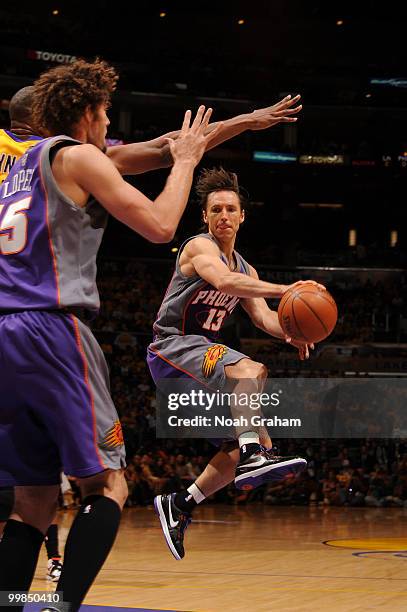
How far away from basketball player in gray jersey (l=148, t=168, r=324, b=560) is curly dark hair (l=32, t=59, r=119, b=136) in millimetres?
2181

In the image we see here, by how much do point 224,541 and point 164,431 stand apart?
8894 millimetres

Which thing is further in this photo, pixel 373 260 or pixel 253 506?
pixel 373 260

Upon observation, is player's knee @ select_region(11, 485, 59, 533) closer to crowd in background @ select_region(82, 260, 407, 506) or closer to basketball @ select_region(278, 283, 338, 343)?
basketball @ select_region(278, 283, 338, 343)

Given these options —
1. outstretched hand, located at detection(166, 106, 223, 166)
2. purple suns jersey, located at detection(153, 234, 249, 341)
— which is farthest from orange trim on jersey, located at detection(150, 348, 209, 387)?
outstretched hand, located at detection(166, 106, 223, 166)

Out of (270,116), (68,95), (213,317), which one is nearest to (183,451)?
(213,317)

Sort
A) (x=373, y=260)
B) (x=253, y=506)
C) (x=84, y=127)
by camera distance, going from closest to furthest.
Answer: (x=84, y=127) → (x=253, y=506) → (x=373, y=260)

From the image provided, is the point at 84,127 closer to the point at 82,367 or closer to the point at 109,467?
the point at 82,367

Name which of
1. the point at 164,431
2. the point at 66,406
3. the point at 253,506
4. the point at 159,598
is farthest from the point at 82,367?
the point at 164,431

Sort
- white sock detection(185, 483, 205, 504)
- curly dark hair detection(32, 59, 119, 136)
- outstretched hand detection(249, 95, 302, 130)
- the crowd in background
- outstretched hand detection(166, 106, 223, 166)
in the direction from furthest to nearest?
the crowd in background → white sock detection(185, 483, 205, 504) → outstretched hand detection(249, 95, 302, 130) → outstretched hand detection(166, 106, 223, 166) → curly dark hair detection(32, 59, 119, 136)

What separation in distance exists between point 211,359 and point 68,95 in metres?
2.69

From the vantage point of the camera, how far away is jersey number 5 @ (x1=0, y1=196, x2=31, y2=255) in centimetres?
297

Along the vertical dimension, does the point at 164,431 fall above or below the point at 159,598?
below

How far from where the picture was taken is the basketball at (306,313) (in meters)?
4.96

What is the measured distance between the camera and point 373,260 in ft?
91.7
